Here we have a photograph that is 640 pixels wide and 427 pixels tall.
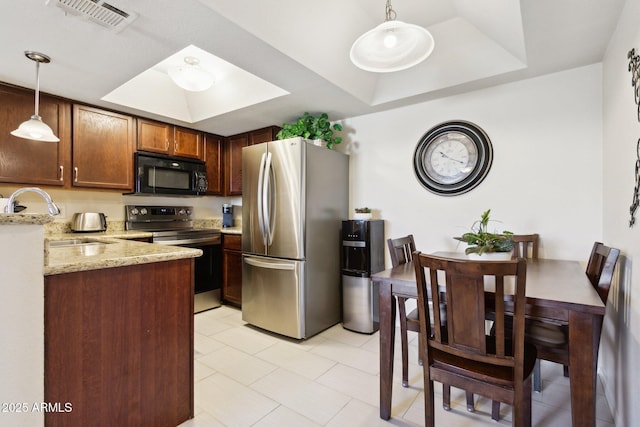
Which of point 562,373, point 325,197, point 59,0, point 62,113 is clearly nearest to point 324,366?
point 325,197

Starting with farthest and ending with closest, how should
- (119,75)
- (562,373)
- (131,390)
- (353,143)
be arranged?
(353,143), (119,75), (562,373), (131,390)

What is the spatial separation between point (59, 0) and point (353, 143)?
2.51 m

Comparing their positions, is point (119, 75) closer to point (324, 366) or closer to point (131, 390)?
point (131, 390)

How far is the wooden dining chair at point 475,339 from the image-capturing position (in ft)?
3.90

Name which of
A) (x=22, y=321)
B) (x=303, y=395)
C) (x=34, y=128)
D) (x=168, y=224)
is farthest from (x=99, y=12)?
(x=168, y=224)

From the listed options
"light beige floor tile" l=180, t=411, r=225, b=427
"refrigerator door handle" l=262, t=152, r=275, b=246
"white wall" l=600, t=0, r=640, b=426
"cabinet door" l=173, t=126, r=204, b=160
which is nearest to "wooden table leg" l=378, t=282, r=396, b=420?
"light beige floor tile" l=180, t=411, r=225, b=427

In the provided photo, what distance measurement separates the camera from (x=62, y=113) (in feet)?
8.98

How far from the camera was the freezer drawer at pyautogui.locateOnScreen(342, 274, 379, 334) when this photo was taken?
284 centimetres

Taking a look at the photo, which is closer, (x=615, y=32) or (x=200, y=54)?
(x=615, y=32)

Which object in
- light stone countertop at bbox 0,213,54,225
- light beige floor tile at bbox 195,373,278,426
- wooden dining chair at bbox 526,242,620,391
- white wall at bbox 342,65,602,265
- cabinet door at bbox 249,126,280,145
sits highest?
cabinet door at bbox 249,126,280,145

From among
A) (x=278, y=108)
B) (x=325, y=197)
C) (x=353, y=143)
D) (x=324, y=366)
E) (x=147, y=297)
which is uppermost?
(x=278, y=108)

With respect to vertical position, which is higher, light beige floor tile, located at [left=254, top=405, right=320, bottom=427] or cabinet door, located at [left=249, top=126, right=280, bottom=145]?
cabinet door, located at [left=249, top=126, right=280, bottom=145]

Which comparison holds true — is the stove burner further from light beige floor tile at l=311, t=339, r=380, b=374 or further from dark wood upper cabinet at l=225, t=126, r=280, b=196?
light beige floor tile at l=311, t=339, r=380, b=374

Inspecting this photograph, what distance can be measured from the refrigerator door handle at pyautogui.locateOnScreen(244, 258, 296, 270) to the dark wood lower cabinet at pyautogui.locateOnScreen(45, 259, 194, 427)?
1143mm
